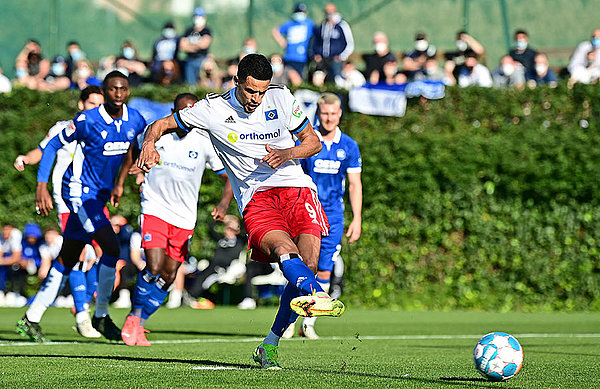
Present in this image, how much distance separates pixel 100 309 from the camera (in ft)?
34.5

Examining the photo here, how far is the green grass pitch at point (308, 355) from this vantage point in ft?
20.4

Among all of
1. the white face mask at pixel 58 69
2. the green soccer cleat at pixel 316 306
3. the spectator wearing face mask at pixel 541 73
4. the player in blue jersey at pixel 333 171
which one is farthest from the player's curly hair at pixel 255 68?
the white face mask at pixel 58 69

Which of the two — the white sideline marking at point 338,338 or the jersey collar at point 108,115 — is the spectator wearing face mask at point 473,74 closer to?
the white sideline marking at point 338,338

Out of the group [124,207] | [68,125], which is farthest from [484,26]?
[68,125]

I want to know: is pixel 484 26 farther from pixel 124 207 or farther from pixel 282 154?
pixel 282 154

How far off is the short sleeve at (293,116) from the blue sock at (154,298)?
3058mm

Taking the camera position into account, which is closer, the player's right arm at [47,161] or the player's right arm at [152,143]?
the player's right arm at [152,143]

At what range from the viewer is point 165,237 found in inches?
399

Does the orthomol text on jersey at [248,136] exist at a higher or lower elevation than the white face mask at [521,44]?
lower

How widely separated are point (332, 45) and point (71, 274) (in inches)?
411

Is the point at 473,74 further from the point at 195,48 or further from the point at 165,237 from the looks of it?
the point at 165,237

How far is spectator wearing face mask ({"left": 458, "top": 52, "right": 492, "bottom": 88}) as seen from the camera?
775 inches

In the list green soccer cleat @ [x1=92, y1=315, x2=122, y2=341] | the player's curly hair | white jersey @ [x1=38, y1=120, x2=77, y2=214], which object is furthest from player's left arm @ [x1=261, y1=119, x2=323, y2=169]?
white jersey @ [x1=38, y1=120, x2=77, y2=214]

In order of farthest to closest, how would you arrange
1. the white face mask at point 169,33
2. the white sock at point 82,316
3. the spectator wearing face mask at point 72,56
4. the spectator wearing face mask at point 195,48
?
1. the spectator wearing face mask at point 72,56
2. the white face mask at point 169,33
3. the spectator wearing face mask at point 195,48
4. the white sock at point 82,316
